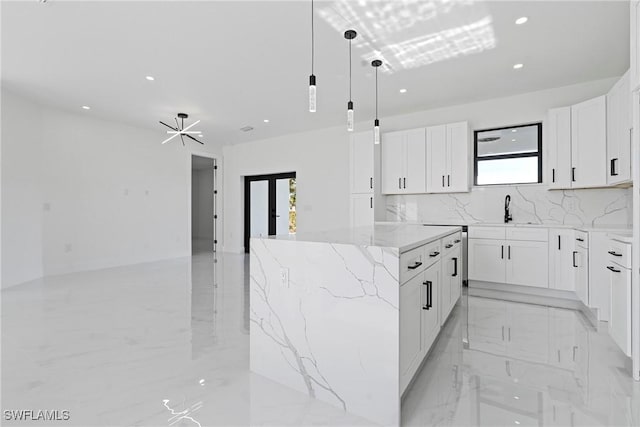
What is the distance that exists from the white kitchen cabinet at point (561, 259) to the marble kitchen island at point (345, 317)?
2.60m

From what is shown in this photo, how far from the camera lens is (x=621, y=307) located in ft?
7.39

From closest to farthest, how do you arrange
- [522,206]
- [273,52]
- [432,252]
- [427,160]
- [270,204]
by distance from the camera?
[432,252], [273,52], [522,206], [427,160], [270,204]

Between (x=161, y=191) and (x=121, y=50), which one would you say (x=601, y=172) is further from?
(x=161, y=191)

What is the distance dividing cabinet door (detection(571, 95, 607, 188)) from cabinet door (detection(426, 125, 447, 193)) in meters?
1.54

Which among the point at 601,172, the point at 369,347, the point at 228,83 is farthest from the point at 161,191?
the point at 601,172

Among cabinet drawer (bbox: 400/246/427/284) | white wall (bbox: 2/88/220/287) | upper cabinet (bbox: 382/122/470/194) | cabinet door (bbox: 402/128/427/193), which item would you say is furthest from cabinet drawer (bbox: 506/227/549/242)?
white wall (bbox: 2/88/220/287)

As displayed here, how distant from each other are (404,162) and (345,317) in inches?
159

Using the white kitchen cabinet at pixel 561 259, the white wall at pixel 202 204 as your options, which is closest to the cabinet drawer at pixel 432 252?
the white kitchen cabinet at pixel 561 259

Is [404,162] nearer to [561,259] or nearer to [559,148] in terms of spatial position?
[559,148]

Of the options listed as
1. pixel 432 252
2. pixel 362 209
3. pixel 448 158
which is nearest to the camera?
pixel 432 252

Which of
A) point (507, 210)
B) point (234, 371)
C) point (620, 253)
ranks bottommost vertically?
point (234, 371)

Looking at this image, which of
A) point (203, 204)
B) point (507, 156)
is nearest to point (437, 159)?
point (507, 156)

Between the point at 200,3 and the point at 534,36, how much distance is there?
10.0 feet

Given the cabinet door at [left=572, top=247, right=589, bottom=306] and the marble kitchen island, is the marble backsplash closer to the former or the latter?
the cabinet door at [left=572, top=247, right=589, bottom=306]
